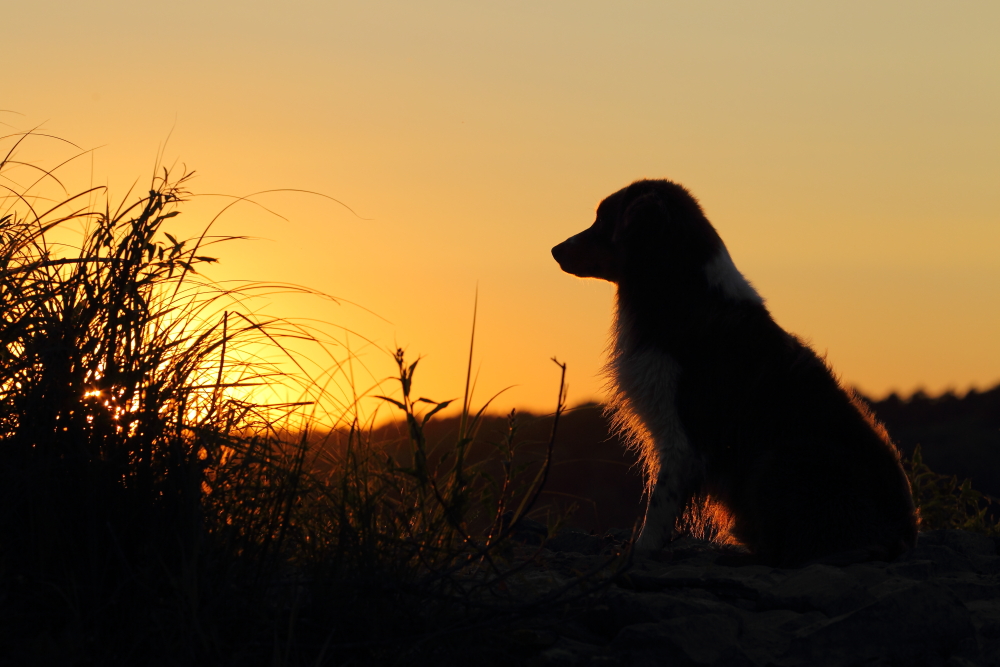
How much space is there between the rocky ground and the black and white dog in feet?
2.22

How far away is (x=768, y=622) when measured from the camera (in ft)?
9.39

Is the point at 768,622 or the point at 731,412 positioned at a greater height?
the point at 731,412

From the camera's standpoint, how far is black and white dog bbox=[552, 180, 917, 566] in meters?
4.05

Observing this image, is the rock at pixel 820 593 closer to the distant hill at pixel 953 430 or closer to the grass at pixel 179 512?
the grass at pixel 179 512

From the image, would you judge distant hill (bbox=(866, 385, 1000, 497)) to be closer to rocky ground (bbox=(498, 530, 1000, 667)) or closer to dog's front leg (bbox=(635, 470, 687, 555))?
dog's front leg (bbox=(635, 470, 687, 555))

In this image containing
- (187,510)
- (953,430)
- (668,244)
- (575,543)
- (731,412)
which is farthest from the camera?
(953,430)

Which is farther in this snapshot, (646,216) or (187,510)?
(646,216)

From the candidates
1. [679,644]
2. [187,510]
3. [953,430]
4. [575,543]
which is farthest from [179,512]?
[953,430]

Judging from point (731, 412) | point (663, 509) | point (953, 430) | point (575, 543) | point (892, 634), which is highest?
point (953, 430)

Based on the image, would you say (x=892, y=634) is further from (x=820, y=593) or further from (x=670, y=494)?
(x=670, y=494)

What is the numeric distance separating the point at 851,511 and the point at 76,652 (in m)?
3.19

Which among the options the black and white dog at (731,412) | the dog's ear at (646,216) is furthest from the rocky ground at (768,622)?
the dog's ear at (646,216)

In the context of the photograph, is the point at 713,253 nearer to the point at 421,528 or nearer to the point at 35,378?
the point at 421,528

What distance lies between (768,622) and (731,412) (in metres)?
1.61
